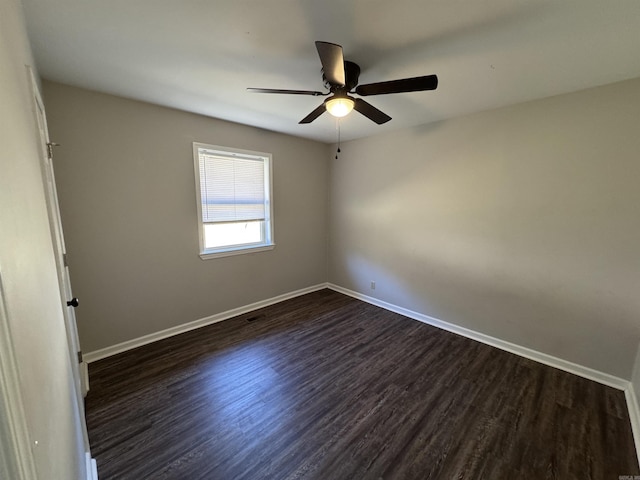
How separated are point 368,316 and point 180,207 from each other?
2.70 m

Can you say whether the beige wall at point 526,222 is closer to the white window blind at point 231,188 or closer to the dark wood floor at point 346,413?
the dark wood floor at point 346,413

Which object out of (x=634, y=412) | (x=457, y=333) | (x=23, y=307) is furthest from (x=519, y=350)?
(x=23, y=307)

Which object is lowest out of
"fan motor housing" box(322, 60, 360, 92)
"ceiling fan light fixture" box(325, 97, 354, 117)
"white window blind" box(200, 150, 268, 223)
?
"white window blind" box(200, 150, 268, 223)

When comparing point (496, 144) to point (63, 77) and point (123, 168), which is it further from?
point (63, 77)

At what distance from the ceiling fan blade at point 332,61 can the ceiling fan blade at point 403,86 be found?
189 millimetres

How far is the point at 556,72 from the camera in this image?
191cm

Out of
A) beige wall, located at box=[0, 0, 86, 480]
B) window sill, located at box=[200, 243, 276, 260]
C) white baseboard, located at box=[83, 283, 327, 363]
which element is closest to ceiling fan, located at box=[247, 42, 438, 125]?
beige wall, located at box=[0, 0, 86, 480]

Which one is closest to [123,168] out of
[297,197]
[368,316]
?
[297,197]

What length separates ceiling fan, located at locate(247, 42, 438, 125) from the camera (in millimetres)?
1389

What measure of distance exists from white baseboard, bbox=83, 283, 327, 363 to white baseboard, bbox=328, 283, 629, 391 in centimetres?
154

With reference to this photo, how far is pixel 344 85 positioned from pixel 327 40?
27cm

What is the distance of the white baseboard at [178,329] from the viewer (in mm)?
2518

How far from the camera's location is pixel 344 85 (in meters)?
1.74

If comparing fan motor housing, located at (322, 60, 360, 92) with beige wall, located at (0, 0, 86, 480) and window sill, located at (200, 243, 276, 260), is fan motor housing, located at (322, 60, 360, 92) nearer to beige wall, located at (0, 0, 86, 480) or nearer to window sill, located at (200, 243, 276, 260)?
beige wall, located at (0, 0, 86, 480)
